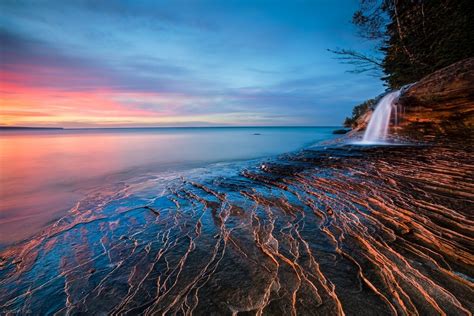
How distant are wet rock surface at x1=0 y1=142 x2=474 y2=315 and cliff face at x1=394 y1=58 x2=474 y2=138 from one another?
6.27 m

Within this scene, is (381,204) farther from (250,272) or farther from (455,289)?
(250,272)

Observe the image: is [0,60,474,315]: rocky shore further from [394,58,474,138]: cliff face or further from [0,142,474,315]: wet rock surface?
[394,58,474,138]: cliff face

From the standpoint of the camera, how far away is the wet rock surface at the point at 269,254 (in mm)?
2439

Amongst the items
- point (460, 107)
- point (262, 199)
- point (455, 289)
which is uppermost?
point (460, 107)

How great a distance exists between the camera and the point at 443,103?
35.4ft

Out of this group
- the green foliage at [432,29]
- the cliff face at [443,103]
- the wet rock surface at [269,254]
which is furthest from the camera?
the green foliage at [432,29]

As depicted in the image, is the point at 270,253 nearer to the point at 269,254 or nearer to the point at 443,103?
→ the point at 269,254

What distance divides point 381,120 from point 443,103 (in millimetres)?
4440

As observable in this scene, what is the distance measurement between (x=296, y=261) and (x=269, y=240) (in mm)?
681

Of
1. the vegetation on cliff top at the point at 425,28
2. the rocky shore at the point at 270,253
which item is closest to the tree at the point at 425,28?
the vegetation on cliff top at the point at 425,28

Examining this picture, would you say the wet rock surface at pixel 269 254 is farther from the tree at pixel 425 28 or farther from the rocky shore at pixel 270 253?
the tree at pixel 425 28

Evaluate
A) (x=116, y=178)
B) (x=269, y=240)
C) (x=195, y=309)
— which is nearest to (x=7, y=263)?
(x=195, y=309)

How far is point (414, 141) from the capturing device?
11.5 m

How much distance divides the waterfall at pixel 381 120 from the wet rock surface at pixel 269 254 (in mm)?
8962
